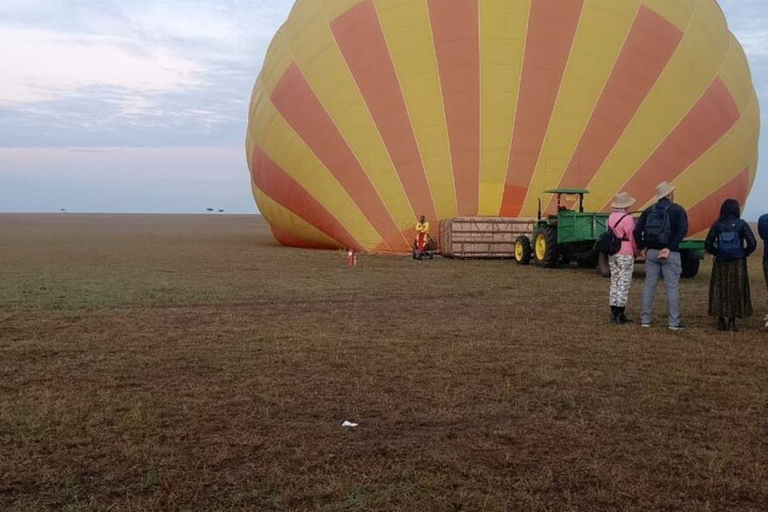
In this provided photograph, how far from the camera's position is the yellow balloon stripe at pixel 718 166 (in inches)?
717

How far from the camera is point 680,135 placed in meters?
18.0

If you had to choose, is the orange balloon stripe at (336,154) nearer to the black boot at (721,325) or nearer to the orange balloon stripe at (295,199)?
the orange balloon stripe at (295,199)

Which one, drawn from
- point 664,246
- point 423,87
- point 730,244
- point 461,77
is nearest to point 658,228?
point 664,246

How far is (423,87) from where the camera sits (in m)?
18.3

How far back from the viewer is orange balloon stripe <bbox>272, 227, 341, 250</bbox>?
22.7 metres

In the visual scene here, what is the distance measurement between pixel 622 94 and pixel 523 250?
4.38 m

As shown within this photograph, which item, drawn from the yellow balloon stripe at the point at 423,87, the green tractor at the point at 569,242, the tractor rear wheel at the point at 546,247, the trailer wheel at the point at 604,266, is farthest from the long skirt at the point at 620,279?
the yellow balloon stripe at the point at 423,87

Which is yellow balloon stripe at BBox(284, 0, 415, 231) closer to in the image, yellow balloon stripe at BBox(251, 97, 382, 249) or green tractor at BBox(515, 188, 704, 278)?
yellow balloon stripe at BBox(251, 97, 382, 249)

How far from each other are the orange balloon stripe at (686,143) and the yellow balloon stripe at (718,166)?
19 centimetres

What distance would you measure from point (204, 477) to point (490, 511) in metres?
1.48

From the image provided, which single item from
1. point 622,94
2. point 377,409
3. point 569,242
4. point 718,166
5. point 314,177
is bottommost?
point 377,409

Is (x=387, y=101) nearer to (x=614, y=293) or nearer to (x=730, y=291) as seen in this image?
(x=614, y=293)

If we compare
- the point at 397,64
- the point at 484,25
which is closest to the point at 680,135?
the point at 484,25

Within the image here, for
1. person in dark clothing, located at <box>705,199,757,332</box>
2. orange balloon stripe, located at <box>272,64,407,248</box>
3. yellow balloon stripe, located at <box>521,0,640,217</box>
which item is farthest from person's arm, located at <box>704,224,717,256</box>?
orange balloon stripe, located at <box>272,64,407,248</box>
